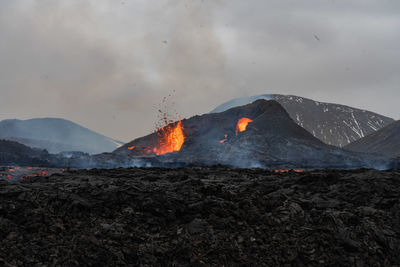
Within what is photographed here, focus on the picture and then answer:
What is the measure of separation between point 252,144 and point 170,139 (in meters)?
24.5

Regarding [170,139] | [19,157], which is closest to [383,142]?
[170,139]

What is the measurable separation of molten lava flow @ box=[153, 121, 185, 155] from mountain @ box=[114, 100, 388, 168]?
10.2 inches

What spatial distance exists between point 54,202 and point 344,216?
9880 mm

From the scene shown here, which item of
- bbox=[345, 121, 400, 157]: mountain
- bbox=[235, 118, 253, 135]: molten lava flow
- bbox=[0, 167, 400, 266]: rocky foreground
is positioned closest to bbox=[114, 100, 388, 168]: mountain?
bbox=[235, 118, 253, 135]: molten lava flow

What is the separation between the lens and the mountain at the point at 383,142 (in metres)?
114

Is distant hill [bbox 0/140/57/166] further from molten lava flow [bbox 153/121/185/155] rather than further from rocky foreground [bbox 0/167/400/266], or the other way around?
rocky foreground [bbox 0/167/400/266]

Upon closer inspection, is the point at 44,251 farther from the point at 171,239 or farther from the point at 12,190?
the point at 12,190

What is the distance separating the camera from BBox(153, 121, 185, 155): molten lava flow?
84812mm

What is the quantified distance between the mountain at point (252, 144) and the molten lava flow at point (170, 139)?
0.26m

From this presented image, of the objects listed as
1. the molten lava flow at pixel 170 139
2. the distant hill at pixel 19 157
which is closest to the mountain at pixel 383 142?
the molten lava flow at pixel 170 139

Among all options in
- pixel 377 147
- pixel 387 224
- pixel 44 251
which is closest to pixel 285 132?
pixel 377 147

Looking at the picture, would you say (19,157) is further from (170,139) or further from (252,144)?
(252,144)

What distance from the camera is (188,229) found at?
11047 millimetres

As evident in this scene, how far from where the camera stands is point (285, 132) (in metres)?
78.1
